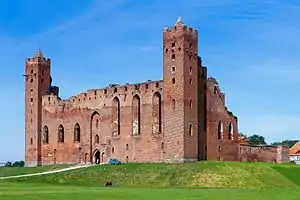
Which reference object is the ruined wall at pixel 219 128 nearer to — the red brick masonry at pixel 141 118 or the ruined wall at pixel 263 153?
the red brick masonry at pixel 141 118

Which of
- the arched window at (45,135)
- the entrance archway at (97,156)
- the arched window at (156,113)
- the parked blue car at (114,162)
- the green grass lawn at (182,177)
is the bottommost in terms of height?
the green grass lawn at (182,177)

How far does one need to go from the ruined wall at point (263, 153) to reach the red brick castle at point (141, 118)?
1919 millimetres

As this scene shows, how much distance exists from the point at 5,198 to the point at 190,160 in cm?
3539

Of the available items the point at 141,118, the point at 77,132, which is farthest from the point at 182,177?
the point at 77,132

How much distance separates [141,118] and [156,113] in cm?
216

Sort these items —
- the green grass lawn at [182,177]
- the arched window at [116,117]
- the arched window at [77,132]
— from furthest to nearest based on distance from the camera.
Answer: the arched window at [77,132] → the arched window at [116,117] → the green grass lawn at [182,177]

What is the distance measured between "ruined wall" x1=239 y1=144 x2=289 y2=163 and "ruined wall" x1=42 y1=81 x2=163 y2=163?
1280 centimetres

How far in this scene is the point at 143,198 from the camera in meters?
31.2

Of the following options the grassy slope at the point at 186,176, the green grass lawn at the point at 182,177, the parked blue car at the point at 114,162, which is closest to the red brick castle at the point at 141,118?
the parked blue car at the point at 114,162

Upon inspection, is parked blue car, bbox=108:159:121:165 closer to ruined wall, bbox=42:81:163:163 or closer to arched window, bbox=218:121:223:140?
ruined wall, bbox=42:81:163:163

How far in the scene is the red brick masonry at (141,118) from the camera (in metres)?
64.8

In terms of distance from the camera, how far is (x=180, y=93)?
64.4m

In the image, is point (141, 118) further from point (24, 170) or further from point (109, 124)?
point (24, 170)

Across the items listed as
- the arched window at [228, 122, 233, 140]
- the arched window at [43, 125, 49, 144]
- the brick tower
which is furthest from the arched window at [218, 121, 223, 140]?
the brick tower
